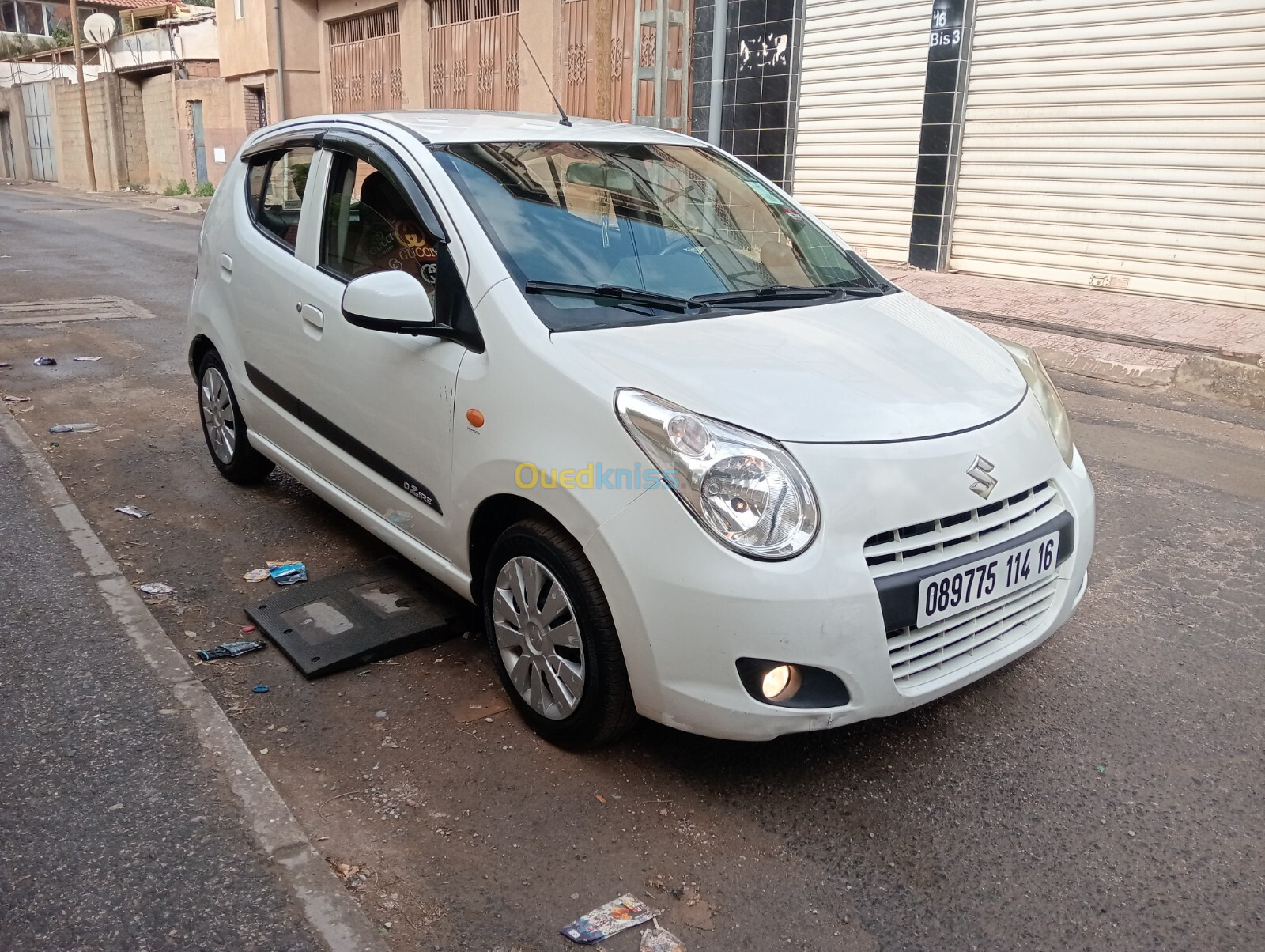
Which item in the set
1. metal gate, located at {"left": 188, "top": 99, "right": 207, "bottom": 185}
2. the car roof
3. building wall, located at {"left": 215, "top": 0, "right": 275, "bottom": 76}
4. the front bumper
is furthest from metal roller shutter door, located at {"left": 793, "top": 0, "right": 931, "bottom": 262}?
metal gate, located at {"left": 188, "top": 99, "right": 207, "bottom": 185}

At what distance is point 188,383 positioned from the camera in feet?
24.6

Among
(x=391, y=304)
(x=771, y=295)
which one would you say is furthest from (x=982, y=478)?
(x=391, y=304)

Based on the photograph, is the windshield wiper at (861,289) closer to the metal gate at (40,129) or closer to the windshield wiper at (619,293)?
the windshield wiper at (619,293)

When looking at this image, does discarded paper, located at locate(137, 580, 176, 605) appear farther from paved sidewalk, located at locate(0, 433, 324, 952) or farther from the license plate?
the license plate

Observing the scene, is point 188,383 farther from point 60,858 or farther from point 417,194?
point 60,858

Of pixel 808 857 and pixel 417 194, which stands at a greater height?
pixel 417 194

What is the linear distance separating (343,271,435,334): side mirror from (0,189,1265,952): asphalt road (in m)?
1.17

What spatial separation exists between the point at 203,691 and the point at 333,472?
40.4 inches

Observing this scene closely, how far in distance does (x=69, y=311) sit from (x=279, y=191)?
6.98 meters

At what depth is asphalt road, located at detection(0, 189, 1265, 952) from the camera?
2.46 meters

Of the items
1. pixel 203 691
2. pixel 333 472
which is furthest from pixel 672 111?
pixel 203 691

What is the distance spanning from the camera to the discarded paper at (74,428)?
20.7 feet

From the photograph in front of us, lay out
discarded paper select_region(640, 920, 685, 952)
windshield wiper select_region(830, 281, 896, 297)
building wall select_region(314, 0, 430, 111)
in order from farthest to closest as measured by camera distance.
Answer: building wall select_region(314, 0, 430, 111), windshield wiper select_region(830, 281, 896, 297), discarded paper select_region(640, 920, 685, 952)

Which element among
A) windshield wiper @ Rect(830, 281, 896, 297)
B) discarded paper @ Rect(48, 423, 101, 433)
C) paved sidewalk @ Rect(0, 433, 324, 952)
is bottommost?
discarded paper @ Rect(48, 423, 101, 433)
